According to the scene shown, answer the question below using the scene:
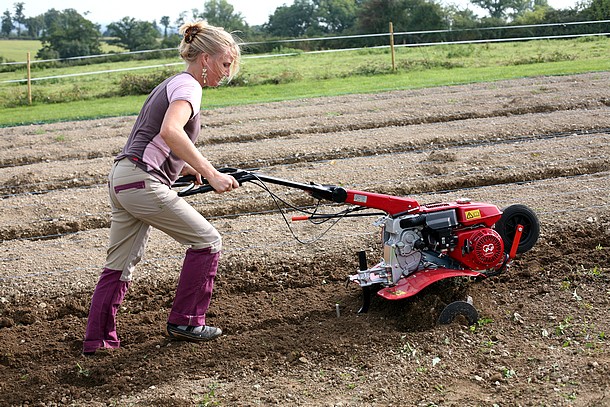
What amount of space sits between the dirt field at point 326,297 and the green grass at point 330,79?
25.6 feet

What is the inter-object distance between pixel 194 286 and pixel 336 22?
62.7 meters

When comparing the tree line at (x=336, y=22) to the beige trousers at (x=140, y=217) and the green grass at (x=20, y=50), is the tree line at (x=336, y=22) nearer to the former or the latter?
the green grass at (x=20, y=50)

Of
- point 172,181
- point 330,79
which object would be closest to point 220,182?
point 172,181

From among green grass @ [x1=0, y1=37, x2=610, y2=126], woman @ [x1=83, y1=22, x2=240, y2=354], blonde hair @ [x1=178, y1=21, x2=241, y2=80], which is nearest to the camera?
woman @ [x1=83, y1=22, x2=240, y2=354]

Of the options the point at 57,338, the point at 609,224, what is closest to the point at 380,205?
the point at 57,338

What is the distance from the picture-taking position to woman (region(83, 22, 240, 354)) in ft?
15.6

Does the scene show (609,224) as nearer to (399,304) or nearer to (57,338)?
(399,304)

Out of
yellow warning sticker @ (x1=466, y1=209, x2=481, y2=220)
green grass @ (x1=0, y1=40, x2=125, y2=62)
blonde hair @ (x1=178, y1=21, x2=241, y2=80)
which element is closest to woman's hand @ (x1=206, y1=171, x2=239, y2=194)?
blonde hair @ (x1=178, y1=21, x2=241, y2=80)

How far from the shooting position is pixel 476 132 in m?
12.4

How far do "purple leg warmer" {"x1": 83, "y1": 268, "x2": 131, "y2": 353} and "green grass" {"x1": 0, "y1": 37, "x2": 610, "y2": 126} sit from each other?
44.6 ft

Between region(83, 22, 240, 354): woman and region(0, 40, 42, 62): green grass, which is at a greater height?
region(0, 40, 42, 62): green grass

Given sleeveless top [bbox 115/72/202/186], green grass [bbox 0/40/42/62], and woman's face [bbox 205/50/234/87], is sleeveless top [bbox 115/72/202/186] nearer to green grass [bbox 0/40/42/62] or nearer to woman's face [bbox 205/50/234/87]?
woman's face [bbox 205/50/234/87]

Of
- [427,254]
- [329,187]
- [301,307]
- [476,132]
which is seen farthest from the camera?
[476,132]

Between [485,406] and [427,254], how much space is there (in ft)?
4.82
